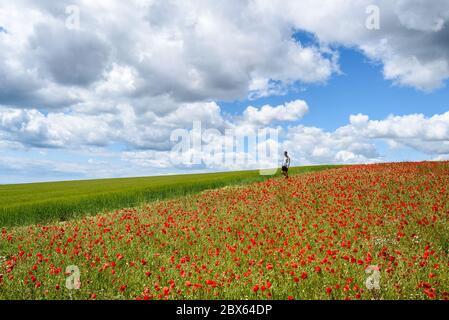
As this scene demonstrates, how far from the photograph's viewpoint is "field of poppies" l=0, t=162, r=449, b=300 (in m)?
6.53

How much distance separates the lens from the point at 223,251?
30.5ft

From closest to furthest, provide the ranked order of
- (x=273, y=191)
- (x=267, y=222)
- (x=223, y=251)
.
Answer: (x=223, y=251) < (x=267, y=222) < (x=273, y=191)

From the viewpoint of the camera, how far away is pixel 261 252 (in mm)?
8727

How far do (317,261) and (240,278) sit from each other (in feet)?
5.49

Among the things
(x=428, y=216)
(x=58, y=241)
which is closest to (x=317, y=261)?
(x=428, y=216)

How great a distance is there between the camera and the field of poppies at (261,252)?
6527mm

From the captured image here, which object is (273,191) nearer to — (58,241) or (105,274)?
(58,241)

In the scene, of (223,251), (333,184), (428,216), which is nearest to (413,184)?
(333,184)

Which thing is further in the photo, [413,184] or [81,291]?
[413,184]

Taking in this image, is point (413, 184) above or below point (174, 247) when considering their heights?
above

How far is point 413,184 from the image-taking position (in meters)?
17.4
